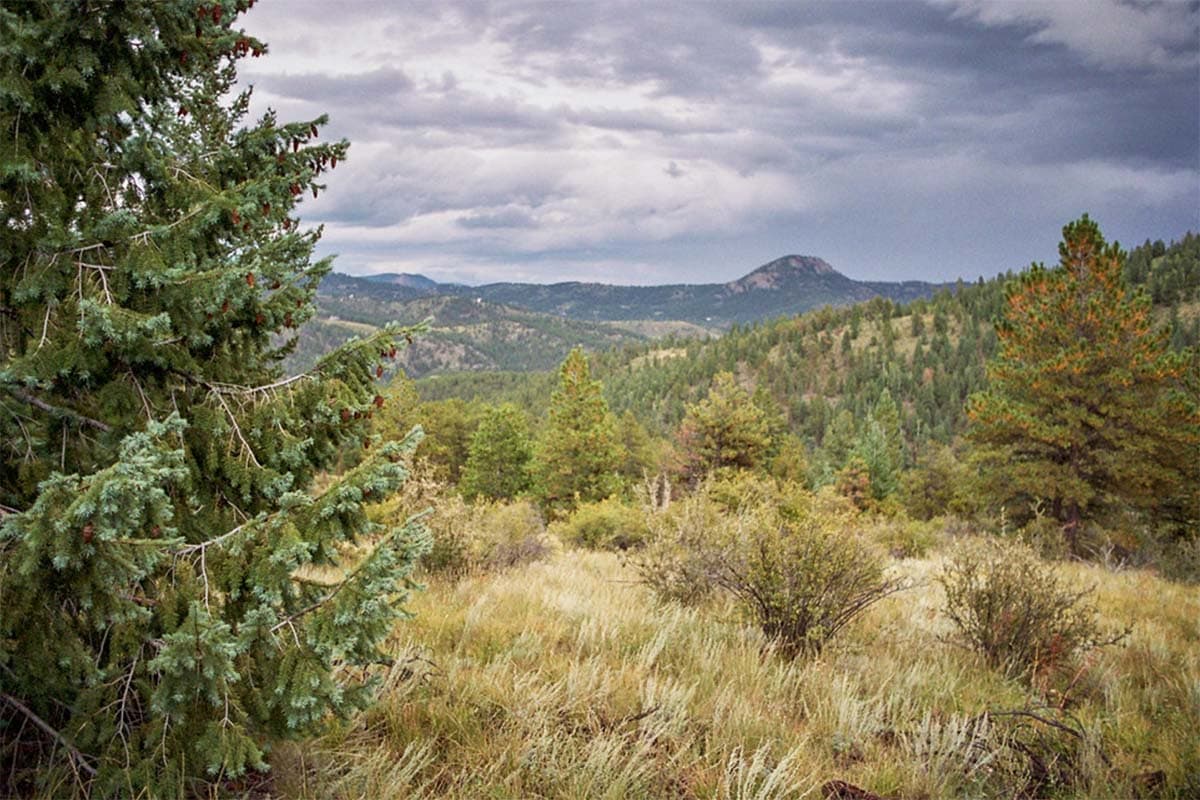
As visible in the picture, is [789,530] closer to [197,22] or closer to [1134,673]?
[1134,673]

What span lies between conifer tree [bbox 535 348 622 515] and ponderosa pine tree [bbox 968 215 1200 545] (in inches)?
697

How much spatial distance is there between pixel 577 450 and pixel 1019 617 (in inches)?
1129

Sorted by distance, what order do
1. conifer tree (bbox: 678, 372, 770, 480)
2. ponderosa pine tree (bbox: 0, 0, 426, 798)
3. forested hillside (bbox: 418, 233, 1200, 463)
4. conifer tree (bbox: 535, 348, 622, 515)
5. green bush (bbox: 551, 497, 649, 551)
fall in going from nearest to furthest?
ponderosa pine tree (bbox: 0, 0, 426, 798), green bush (bbox: 551, 497, 649, 551), conifer tree (bbox: 678, 372, 770, 480), conifer tree (bbox: 535, 348, 622, 515), forested hillside (bbox: 418, 233, 1200, 463)

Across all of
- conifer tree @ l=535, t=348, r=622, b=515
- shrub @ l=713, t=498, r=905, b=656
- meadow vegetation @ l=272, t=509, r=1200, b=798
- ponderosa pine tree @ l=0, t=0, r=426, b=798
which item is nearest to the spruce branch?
ponderosa pine tree @ l=0, t=0, r=426, b=798

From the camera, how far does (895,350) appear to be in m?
138

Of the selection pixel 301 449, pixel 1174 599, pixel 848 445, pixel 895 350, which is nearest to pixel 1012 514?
pixel 1174 599

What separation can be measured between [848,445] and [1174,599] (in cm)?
5539

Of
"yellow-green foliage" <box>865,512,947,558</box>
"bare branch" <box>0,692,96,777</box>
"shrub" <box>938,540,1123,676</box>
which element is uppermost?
"bare branch" <box>0,692,96,777</box>

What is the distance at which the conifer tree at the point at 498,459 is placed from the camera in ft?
138

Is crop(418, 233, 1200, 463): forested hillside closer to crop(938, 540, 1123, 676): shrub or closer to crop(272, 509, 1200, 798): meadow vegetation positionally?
crop(938, 540, 1123, 676): shrub

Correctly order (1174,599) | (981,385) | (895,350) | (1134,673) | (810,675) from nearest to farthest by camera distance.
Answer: (810,675)
(1134,673)
(1174,599)
(981,385)
(895,350)

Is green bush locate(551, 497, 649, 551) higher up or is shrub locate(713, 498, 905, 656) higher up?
shrub locate(713, 498, 905, 656)

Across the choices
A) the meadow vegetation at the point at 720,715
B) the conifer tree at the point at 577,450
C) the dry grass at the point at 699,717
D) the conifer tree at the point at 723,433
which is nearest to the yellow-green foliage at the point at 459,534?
the meadow vegetation at the point at 720,715

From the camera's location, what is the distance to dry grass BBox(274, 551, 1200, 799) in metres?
2.95
